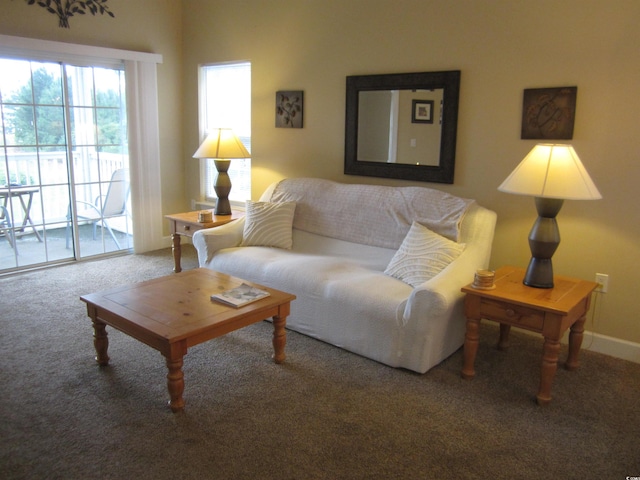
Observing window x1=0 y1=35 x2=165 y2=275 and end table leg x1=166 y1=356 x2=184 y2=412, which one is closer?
end table leg x1=166 y1=356 x2=184 y2=412

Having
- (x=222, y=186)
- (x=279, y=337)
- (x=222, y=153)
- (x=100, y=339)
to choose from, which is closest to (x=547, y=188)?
(x=279, y=337)

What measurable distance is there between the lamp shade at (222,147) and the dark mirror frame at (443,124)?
0.93 meters

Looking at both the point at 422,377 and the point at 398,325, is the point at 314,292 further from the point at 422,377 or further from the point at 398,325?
the point at 422,377

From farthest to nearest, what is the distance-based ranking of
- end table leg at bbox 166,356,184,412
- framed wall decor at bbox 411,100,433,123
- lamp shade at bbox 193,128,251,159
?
lamp shade at bbox 193,128,251,159 < framed wall decor at bbox 411,100,433,123 < end table leg at bbox 166,356,184,412

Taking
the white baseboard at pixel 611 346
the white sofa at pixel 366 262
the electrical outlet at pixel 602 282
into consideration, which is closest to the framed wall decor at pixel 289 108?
the white sofa at pixel 366 262

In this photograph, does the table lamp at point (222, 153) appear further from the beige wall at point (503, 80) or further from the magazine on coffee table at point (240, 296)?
the magazine on coffee table at point (240, 296)

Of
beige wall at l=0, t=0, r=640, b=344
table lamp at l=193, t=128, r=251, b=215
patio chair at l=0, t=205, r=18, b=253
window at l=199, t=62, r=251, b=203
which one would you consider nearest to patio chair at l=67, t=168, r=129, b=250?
patio chair at l=0, t=205, r=18, b=253

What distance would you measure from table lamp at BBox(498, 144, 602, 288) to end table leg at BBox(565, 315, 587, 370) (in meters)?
0.34

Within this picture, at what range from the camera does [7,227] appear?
438 cm

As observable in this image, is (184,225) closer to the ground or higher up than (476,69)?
closer to the ground

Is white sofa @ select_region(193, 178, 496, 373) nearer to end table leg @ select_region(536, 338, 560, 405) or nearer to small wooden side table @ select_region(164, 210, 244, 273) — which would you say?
small wooden side table @ select_region(164, 210, 244, 273)

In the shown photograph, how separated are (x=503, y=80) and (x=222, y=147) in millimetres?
2243

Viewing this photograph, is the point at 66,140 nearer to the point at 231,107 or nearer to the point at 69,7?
the point at 69,7

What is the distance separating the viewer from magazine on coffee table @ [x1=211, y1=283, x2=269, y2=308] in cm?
267
